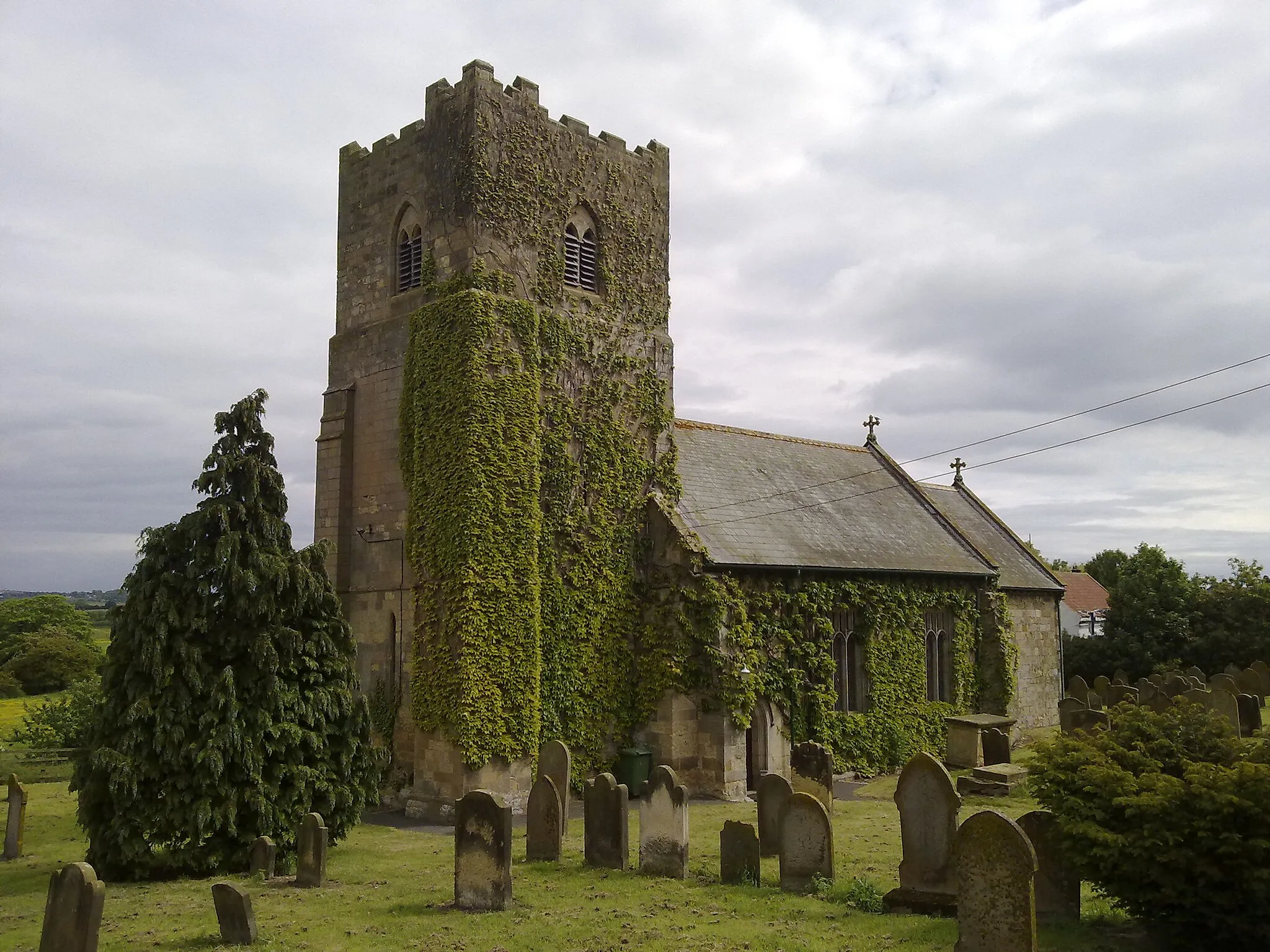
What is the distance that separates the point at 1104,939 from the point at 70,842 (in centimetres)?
1598

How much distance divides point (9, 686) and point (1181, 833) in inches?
2134

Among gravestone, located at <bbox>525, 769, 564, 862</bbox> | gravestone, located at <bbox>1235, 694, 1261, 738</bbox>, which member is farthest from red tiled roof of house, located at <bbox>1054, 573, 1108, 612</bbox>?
gravestone, located at <bbox>525, 769, 564, 862</bbox>

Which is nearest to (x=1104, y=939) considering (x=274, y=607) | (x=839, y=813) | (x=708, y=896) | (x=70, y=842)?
(x=708, y=896)

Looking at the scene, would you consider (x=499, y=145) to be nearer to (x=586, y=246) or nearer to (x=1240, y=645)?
(x=586, y=246)

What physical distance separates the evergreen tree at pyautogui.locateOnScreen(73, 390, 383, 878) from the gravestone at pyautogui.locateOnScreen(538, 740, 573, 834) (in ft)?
9.90

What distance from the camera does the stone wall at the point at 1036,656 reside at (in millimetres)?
28188

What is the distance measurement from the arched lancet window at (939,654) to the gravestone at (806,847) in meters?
14.9

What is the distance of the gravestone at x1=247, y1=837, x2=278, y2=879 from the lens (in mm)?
13445

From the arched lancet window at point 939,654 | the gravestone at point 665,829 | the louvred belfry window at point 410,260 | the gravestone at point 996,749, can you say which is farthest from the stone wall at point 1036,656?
the louvred belfry window at point 410,260

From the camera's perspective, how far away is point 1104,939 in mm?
9797

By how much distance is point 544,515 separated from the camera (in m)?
19.8

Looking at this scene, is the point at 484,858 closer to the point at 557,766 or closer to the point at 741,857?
the point at 741,857

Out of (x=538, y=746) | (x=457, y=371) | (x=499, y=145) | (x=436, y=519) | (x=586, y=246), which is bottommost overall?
(x=538, y=746)

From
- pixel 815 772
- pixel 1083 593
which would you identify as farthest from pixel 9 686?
pixel 1083 593
